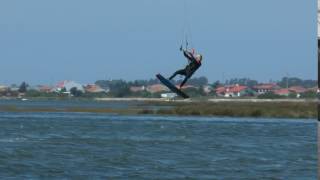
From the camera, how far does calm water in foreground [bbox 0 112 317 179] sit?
32406 mm

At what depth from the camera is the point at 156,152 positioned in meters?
40.1

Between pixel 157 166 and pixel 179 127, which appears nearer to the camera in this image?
pixel 157 166

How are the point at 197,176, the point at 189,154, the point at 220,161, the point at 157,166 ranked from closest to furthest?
the point at 197,176 < the point at 157,166 < the point at 220,161 < the point at 189,154

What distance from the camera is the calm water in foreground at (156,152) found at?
32.4 meters

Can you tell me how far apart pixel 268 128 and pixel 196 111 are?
25132 mm

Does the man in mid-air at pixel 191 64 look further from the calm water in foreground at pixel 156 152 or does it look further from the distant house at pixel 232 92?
the distant house at pixel 232 92

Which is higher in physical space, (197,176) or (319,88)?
(319,88)

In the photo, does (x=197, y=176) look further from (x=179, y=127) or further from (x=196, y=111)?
(x=196, y=111)


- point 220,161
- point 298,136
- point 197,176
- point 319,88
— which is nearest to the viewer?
point 319,88

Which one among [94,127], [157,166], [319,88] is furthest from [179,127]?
[319,88]

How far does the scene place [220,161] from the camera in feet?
120

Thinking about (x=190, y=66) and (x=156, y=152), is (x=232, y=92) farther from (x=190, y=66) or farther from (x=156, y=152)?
(x=190, y=66)

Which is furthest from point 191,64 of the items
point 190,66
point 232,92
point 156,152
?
point 232,92

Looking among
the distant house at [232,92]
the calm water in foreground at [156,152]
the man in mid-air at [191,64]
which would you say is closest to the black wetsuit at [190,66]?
the man in mid-air at [191,64]
